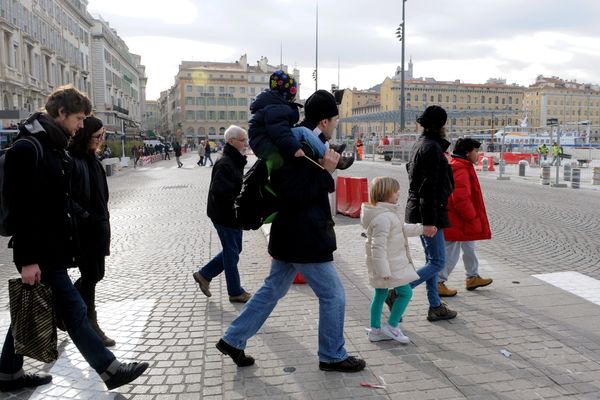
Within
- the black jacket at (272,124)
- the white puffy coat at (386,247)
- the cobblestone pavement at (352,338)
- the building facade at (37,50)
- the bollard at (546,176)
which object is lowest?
the cobblestone pavement at (352,338)

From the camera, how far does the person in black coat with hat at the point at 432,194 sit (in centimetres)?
430

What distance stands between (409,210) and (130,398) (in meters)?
2.64

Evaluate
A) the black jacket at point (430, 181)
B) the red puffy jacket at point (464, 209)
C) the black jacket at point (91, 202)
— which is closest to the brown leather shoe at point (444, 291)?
the red puffy jacket at point (464, 209)

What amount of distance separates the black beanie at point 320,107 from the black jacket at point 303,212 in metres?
0.35

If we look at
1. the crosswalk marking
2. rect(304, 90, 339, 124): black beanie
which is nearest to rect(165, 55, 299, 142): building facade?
the crosswalk marking

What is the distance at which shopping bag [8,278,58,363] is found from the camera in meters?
3.02

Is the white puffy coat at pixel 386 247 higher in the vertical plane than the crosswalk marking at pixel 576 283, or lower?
higher

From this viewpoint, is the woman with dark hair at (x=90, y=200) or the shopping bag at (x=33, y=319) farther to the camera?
the woman with dark hair at (x=90, y=200)

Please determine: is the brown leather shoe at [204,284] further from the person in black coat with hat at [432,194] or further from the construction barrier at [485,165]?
the construction barrier at [485,165]

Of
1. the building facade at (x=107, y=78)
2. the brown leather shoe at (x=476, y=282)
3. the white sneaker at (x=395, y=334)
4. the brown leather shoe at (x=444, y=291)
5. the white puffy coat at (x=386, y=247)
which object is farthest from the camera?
the building facade at (x=107, y=78)

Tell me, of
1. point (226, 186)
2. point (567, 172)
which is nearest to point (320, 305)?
point (226, 186)

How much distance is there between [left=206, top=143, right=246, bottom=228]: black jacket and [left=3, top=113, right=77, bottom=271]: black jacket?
6.06 ft

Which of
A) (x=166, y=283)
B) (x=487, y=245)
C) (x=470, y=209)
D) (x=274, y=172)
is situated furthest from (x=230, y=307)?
(x=487, y=245)

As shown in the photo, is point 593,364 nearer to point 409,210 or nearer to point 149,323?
point 409,210
